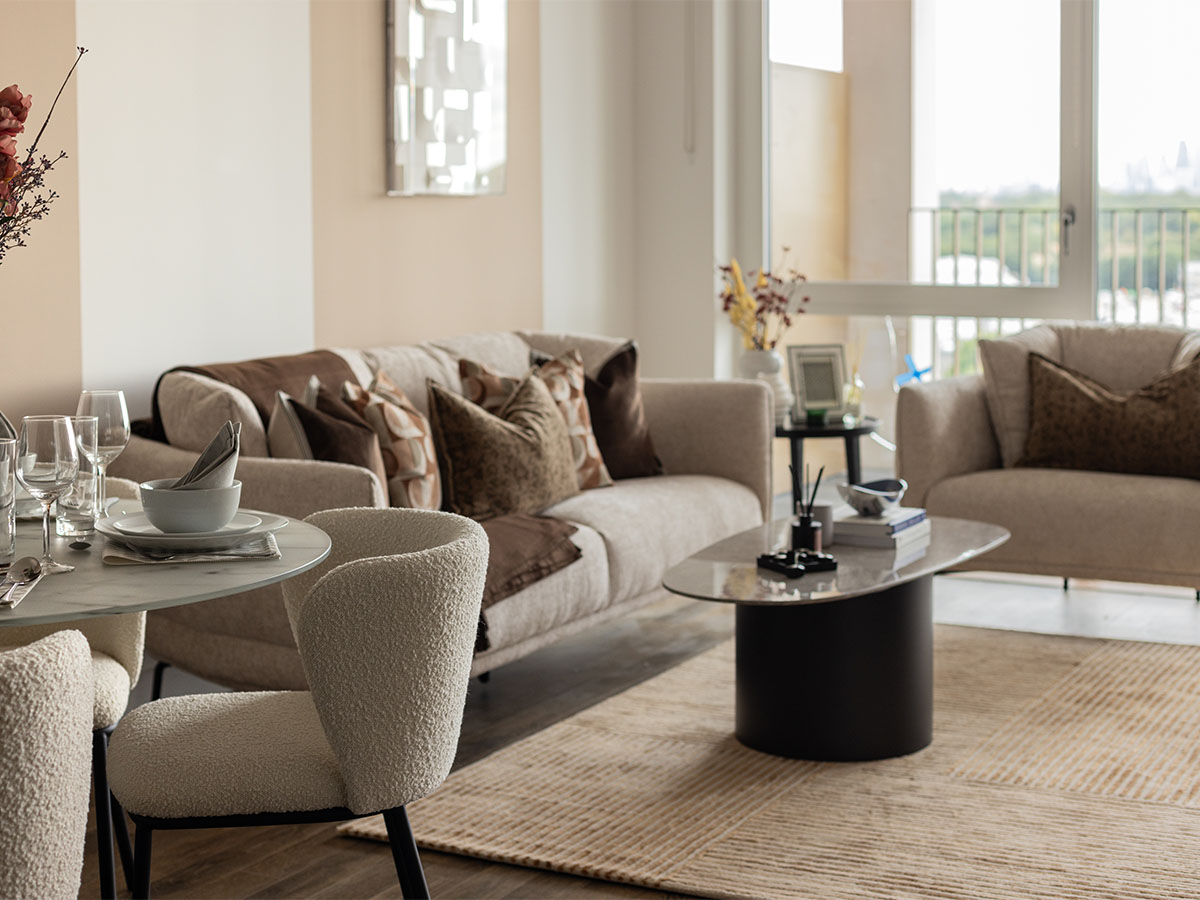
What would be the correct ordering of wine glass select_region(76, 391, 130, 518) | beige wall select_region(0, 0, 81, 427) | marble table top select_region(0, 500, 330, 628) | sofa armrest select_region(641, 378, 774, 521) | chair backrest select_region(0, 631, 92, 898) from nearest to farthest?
chair backrest select_region(0, 631, 92, 898)
marble table top select_region(0, 500, 330, 628)
wine glass select_region(76, 391, 130, 518)
beige wall select_region(0, 0, 81, 427)
sofa armrest select_region(641, 378, 774, 521)

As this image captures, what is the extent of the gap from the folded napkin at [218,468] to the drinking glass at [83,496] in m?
0.18

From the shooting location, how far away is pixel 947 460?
4.53m

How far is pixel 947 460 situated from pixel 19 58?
2.86 m

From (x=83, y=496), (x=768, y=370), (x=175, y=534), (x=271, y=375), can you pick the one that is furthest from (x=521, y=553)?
(x=768, y=370)

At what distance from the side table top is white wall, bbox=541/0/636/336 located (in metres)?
1.09

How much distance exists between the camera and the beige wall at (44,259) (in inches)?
130

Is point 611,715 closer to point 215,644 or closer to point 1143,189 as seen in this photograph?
point 215,644

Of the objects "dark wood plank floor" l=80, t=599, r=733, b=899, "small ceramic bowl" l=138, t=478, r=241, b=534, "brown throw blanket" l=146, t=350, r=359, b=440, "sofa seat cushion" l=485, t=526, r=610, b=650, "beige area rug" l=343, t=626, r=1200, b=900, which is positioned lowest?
"dark wood plank floor" l=80, t=599, r=733, b=899

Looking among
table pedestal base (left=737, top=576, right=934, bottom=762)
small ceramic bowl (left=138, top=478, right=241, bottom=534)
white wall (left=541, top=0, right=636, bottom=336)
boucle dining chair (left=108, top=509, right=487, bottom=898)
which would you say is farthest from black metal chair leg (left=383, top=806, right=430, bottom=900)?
white wall (left=541, top=0, right=636, bottom=336)

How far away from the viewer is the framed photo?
4957 mm

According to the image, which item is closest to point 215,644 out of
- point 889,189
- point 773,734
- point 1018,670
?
point 773,734

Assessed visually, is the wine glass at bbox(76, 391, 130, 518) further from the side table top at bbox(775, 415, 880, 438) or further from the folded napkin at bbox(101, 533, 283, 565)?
the side table top at bbox(775, 415, 880, 438)

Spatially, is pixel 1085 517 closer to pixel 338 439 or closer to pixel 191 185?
pixel 338 439

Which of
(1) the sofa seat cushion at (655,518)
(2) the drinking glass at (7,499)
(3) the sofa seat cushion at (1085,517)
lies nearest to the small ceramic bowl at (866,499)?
(1) the sofa seat cushion at (655,518)
